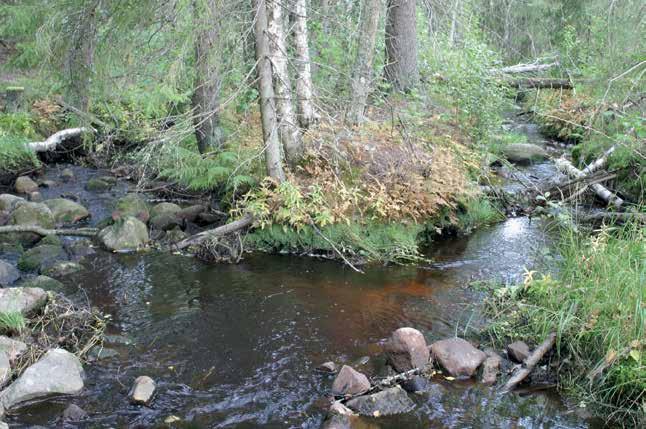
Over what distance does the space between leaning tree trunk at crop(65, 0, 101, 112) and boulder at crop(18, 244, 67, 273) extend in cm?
237

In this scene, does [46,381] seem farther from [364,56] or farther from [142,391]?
[364,56]

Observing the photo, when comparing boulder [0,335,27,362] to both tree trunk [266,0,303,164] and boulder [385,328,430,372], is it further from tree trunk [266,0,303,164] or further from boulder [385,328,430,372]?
tree trunk [266,0,303,164]

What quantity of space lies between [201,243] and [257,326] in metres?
2.65

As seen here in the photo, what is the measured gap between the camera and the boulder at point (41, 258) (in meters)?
8.64

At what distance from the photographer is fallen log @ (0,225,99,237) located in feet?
31.2

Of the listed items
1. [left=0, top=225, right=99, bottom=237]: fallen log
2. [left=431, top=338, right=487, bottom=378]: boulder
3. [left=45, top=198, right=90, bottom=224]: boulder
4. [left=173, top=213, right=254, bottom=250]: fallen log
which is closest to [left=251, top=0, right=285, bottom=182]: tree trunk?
[left=173, top=213, right=254, bottom=250]: fallen log

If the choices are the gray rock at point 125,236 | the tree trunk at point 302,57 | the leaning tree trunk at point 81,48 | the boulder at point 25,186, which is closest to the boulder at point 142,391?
the gray rock at point 125,236

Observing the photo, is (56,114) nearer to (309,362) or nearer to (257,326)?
(257,326)

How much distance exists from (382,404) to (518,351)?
161cm

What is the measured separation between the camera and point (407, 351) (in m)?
5.88

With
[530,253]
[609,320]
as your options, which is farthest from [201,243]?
[609,320]

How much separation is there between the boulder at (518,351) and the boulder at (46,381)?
13.5ft

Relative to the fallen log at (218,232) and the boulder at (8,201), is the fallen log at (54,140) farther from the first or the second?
A: the fallen log at (218,232)

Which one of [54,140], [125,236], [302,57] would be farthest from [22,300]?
[54,140]
